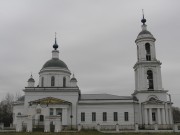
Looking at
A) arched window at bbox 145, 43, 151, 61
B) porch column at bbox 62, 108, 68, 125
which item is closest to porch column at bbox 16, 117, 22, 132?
porch column at bbox 62, 108, 68, 125

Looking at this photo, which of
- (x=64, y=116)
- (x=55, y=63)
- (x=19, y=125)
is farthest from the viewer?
(x=55, y=63)

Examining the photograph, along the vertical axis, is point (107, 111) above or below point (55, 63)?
below

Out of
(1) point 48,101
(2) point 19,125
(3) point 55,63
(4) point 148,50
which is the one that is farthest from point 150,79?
(2) point 19,125

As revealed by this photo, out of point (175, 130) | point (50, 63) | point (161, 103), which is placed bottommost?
point (175, 130)

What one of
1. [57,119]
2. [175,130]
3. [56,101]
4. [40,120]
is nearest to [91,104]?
[56,101]

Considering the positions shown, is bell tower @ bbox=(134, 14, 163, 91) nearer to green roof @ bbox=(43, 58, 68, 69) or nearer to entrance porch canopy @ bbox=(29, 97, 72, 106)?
entrance porch canopy @ bbox=(29, 97, 72, 106)

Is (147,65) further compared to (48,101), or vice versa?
(147,65)

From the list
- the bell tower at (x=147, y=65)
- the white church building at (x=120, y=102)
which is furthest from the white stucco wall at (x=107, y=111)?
the bell tower at (x=147, y=65)

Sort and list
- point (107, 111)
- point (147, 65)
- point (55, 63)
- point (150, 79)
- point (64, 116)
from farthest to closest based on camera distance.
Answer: point (55, 63)
point (107, 111)
point (150, 79)
point (147, 65)
point (64, 116)

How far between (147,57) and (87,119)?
12285mm

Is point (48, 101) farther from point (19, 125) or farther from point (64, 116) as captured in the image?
point (19, 125)

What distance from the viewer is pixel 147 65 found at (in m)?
38.6

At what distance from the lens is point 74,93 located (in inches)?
1538

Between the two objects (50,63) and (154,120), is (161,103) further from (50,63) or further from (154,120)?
(50,63)
